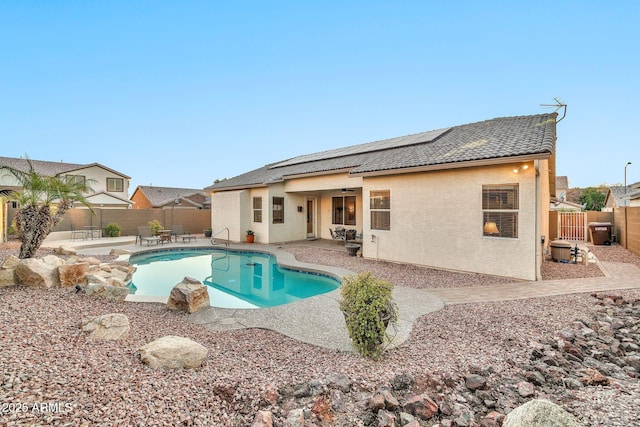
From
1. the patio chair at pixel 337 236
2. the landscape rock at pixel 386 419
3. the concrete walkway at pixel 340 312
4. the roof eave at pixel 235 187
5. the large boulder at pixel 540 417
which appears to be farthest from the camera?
the patio chair at pixel 337 236

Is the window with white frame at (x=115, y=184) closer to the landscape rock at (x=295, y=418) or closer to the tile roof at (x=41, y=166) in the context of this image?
the tile roof at (x=41, y=166)

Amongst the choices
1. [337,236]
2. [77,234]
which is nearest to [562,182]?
[337,236]

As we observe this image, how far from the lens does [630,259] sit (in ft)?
35.1

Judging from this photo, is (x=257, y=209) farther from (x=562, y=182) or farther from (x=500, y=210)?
(x=562, y=182)

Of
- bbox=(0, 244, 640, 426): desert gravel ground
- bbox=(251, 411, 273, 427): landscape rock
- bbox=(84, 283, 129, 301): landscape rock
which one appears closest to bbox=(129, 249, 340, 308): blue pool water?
bbox=(84, 283, 129, 301): landscape rock

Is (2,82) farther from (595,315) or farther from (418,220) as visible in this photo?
(595,315)

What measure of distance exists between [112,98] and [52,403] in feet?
59.9

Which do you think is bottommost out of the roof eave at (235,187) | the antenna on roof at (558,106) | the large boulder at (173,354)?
the large boulder at (173,354)

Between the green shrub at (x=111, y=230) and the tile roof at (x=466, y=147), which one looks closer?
the tile roof at (x=466, y=147)

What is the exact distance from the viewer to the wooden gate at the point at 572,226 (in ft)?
54.5

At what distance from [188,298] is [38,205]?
511cm

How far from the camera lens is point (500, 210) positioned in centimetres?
801

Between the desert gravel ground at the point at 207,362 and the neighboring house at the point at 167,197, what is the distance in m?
33.1

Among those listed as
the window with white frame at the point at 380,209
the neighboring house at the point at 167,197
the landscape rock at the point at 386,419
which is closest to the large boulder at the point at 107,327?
the landscape rock at the point at 386,419
